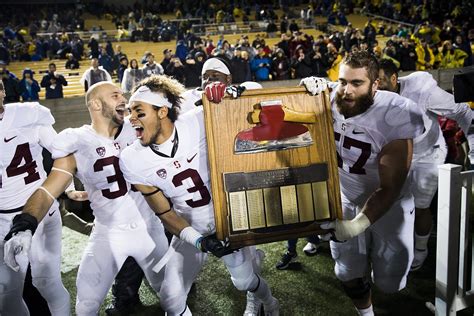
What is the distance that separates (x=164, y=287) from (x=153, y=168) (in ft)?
2.25

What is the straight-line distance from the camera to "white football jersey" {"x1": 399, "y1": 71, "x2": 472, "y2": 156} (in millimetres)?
3424

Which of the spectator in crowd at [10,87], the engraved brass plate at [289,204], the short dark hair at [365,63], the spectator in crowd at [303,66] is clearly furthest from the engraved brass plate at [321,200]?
the spectator in crowd at [10,87]

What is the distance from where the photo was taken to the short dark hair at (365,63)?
8.28 feet

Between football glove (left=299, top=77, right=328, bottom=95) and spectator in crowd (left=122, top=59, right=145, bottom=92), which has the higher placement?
football glove (left=299, top=77, right=328, bottom=95)

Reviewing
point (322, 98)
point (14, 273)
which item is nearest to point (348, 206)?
point (322, 98)

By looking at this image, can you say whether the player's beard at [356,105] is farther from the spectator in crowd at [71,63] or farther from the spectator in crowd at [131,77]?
the spectator in crowd at [71,63]

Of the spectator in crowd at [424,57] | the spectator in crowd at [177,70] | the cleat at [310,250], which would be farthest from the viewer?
the spectator in crowd at [424,57]

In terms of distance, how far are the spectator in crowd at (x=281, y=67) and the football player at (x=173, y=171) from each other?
6705mm

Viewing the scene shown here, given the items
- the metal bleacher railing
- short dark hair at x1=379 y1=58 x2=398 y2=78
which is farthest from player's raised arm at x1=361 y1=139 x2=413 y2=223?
short dark hair at x1=379 y1=58 x2=398 y2=78

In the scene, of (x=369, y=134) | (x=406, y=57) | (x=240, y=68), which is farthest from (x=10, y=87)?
(x=406, y=57)

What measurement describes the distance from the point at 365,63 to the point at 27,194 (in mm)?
2247

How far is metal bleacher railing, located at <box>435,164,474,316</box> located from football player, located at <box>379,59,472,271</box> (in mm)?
1272

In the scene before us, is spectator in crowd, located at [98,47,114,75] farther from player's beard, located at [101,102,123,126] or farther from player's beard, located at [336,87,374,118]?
player's beard, located at [336,87,374,118]

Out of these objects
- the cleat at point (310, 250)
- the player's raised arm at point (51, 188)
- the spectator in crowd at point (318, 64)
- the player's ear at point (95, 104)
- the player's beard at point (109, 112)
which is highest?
the player's ear at point (95, 104)
